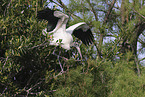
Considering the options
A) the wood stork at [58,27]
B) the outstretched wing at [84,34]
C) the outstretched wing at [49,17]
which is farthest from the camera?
the outstretched wing at [84,34]

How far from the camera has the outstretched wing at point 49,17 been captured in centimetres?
384

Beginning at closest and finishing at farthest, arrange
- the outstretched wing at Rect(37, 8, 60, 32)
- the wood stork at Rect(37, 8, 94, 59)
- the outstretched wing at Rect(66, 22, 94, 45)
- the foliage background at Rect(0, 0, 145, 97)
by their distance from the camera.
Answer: the foliage background at Rect(0, 0, 145, 97) < the wood stork at Rect(37, 8, 94, 59) < the outstretched wing at Rect(37, 8, 60, 32) < the outstretched wing at Rect(66, 22, 94, 45)

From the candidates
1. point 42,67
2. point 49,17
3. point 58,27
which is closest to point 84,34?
point 58,27

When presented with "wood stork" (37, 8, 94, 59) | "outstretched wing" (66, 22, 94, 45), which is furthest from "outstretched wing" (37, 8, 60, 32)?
"outstretched wing" (66, 22, 94, 45)

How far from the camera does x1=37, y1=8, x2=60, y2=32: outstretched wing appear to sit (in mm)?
3841

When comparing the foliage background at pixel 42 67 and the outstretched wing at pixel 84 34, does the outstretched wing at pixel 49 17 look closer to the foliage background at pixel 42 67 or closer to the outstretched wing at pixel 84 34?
the foliage background at pixel 42 67

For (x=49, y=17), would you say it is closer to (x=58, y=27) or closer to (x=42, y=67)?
(x=58, y=27)

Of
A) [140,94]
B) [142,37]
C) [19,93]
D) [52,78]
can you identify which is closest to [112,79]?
[140,94]

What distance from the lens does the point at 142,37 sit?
7375 millimetres

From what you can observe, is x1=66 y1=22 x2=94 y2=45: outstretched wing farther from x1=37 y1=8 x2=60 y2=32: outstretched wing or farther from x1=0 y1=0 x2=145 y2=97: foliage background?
x1=37 y1=8 x2=60 y2=32: outstretched wing

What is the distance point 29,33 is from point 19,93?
1.23 m

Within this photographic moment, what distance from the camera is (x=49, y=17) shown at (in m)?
3.99

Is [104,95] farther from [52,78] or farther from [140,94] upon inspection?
[52,78]

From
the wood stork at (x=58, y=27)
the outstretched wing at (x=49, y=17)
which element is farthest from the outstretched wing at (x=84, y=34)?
the outstretched wing at (x=49, y=17)
